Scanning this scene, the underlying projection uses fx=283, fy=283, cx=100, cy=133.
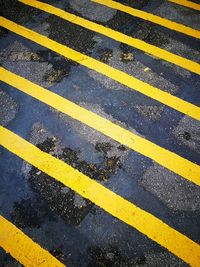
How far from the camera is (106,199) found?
10.1 feet

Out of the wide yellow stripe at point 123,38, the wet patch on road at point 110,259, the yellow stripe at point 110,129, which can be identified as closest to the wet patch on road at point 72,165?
the yellow stripe at point 110,129

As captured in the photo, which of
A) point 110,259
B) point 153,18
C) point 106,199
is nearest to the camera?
point 110,259

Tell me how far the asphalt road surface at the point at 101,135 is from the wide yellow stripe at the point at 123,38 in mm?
20

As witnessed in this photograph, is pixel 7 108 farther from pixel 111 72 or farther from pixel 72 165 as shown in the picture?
pixel 111 72

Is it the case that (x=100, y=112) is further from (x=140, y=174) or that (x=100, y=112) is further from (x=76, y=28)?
(x=76, y=28)

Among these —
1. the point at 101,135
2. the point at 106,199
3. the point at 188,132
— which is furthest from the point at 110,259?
the point at 188,132

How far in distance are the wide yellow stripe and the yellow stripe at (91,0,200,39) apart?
1.94ft

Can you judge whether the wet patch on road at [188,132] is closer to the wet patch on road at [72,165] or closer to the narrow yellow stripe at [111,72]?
the narrow yellow stripe at [111,72]

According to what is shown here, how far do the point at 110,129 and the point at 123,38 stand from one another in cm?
186

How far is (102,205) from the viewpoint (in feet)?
9.95

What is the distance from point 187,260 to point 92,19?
407 centimetres

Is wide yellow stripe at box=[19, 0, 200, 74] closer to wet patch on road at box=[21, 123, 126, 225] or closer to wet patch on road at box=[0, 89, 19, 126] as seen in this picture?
wet patch on road at box=[21, 123, 126, 225]

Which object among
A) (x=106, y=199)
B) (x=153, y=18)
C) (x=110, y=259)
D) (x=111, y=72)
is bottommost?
(x=110, y=259)

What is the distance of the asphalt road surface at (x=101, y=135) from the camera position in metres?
2.85
